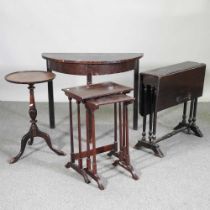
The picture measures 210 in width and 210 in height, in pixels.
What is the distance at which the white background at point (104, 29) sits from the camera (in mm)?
4164

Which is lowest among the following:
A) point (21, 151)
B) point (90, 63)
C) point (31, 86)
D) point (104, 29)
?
point (21, 151)

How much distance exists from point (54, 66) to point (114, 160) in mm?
936

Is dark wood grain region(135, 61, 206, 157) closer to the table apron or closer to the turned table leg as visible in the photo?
the table apron

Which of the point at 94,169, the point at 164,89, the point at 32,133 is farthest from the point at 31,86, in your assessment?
the point at 164,89

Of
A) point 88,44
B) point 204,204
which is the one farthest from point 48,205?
point 88,44

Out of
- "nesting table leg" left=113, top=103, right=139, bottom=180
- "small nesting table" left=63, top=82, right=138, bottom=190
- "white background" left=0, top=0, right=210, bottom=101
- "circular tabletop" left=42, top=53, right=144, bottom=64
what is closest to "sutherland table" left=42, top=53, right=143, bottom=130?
"circular tabletop" left=42, top=53, right=144, bottom=64

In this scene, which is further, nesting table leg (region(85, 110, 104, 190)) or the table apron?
the table apron

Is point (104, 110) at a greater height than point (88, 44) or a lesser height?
lesser

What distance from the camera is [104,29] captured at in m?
4.25

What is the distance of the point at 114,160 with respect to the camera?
111 inches

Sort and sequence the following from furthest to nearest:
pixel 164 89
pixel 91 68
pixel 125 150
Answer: pixel 91 68 → pixel 164 89 → pixel 125 150

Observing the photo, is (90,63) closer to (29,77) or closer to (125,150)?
(29,77)

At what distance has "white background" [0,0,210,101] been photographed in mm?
4164

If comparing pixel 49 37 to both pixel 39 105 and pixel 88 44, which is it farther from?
pixel 39 105
